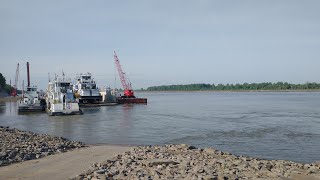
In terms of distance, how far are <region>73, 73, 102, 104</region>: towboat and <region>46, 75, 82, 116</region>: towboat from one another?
15738 mm

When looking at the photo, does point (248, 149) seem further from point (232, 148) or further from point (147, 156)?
point (147, 156)

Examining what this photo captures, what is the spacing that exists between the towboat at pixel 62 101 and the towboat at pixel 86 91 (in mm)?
15738

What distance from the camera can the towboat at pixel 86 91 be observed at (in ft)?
225

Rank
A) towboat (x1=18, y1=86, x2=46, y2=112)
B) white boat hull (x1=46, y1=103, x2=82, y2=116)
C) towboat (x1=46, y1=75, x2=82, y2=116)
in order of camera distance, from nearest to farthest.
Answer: white boat hull (x1=46, y1=103, x2=82, y2=116) < towboat (x1=46, y1=75, x2=82, y2=116) < towboat (x1=18, y1=86, x2=46, y2=112)

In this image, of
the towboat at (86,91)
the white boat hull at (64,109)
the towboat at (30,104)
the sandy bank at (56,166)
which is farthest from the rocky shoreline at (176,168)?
the towboat at (86,91)

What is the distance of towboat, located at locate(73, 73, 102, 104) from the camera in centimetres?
6862

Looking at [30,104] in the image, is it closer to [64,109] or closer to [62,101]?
[62,101]

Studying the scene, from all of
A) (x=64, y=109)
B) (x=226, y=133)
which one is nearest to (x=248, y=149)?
(x=226, y=133)

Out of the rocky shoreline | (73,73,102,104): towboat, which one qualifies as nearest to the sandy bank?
the rocky shoreline

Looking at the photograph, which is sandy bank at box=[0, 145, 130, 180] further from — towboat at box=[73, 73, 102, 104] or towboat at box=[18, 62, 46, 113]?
towboat at box=[73, 73, 102, 104]

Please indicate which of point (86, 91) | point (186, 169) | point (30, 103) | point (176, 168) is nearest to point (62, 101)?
point (30, 103)

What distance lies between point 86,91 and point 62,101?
21.9 meters

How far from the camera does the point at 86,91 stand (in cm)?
6888

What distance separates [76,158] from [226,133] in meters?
16.4
